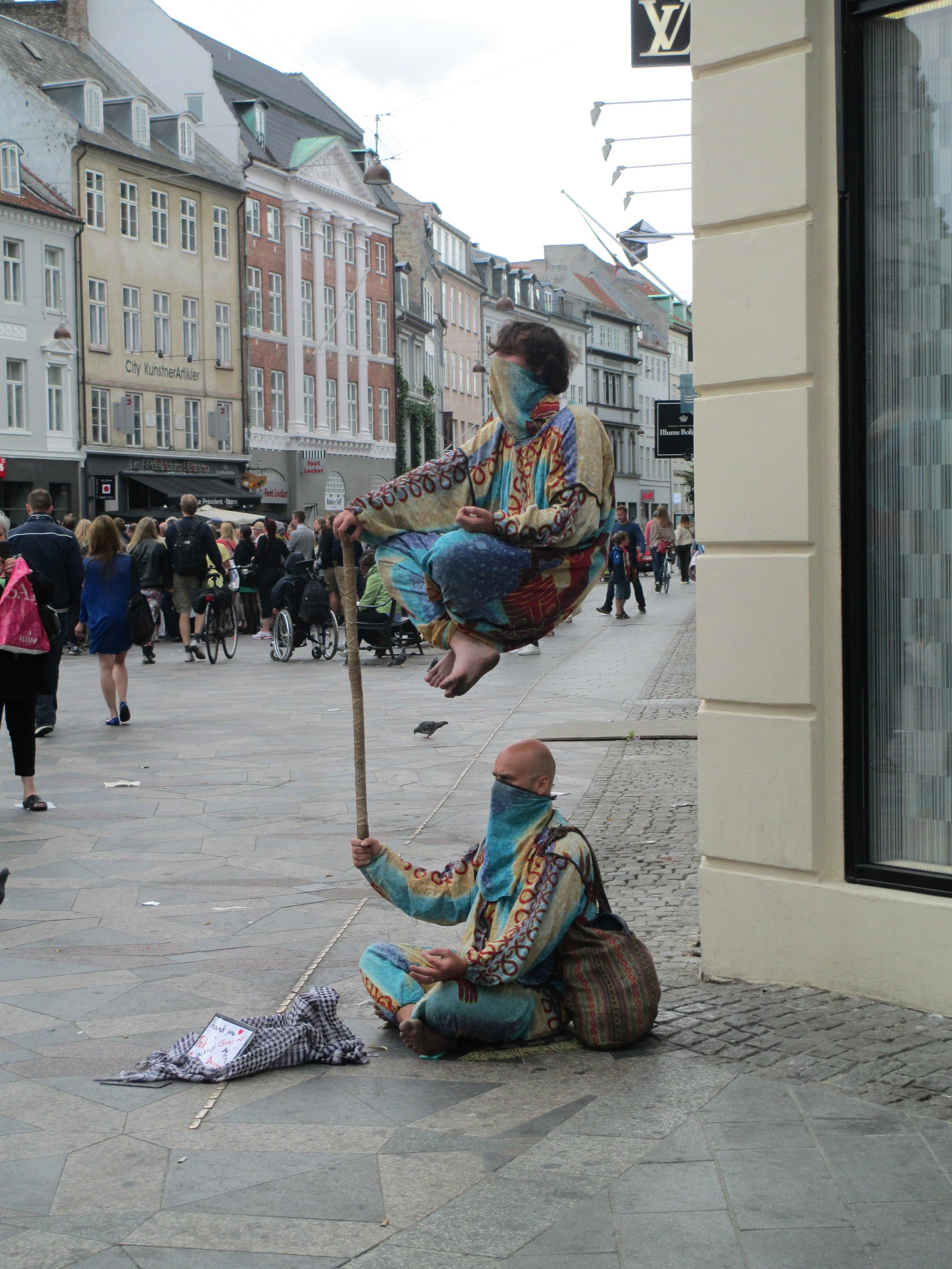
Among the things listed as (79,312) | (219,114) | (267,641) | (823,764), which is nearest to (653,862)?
(823,764)

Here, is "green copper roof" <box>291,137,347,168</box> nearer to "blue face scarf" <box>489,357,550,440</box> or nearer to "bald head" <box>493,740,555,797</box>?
"blue face scarf" <box>489,357,550,440</box>

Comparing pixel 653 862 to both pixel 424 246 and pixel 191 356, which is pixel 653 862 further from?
pixel 424 246

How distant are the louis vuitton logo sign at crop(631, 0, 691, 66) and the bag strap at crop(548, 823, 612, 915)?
6.73 m

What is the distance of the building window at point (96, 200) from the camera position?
1767 inches

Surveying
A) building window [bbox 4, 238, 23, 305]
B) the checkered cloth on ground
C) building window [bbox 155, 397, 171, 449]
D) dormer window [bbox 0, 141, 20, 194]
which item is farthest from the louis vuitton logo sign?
building window [bbox 155, 397, 171, 449]

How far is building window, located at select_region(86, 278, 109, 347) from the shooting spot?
4484cm

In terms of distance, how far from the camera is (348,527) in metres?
4.31

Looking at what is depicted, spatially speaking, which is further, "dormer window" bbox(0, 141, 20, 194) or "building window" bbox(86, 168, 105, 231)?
"building window" bbox(86, 168, 105, 231)

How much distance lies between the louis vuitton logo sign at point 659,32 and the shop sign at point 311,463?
155ft

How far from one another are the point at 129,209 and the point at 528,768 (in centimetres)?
4540

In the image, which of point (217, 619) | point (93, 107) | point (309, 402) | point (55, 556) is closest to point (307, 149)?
point (309, 402)

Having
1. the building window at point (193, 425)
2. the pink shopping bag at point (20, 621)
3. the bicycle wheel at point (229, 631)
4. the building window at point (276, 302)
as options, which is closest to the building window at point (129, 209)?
the building window at point (193, 425)

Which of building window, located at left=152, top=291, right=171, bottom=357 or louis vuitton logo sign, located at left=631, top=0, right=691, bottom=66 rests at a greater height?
building window, located at left=152, top=291, right=171, bottom=357

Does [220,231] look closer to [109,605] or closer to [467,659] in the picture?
[109,605]
